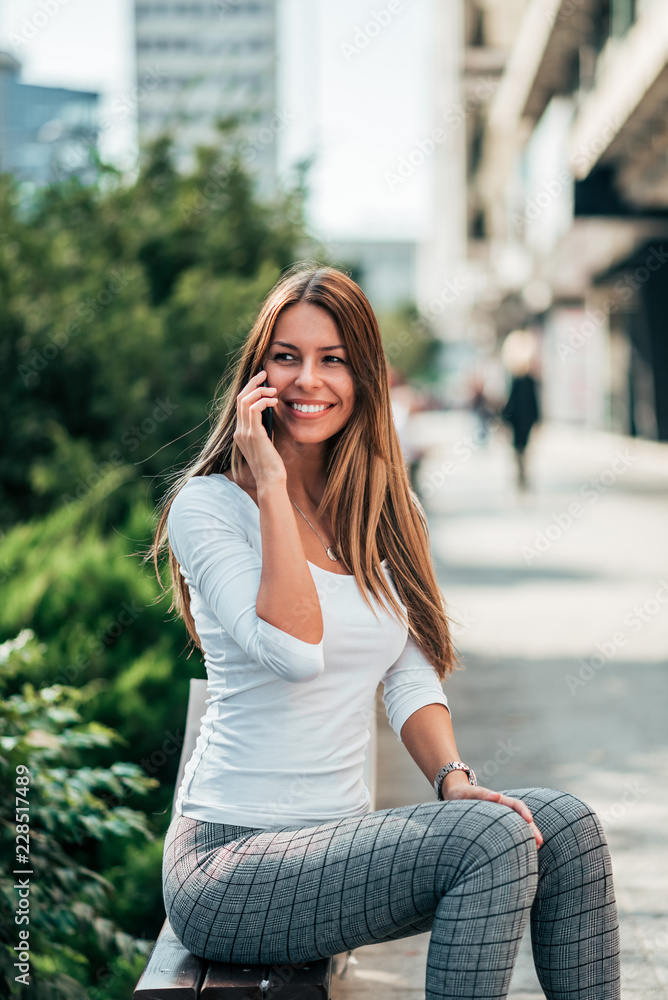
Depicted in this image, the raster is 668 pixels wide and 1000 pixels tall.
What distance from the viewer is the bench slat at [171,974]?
191 centimetres

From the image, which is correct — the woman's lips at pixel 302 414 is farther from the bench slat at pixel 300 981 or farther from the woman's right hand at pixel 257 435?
the bench slat at pixel 300 981

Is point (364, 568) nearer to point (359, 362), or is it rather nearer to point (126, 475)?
point (359, 362)

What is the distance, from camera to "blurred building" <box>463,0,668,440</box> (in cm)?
1524

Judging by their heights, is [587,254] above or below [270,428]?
above

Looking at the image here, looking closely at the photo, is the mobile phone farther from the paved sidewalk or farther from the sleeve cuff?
the paved sidewalk

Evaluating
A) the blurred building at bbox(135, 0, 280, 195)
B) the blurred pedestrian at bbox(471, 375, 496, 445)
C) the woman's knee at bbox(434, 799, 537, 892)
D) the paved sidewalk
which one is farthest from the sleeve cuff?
the blurred pedestrian at bbox(471, 375, 496, 445)

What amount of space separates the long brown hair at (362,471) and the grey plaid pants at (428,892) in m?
0.51

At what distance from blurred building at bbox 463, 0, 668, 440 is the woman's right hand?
1093 cm

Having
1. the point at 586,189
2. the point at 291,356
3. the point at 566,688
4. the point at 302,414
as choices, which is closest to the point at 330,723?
the point at 302,414

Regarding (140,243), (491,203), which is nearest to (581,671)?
(140,243)

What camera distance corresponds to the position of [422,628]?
97.4 inches

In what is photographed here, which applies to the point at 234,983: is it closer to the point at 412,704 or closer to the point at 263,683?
the point at 263,683

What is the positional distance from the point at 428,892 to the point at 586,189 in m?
17.6

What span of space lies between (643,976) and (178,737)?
183 cm
